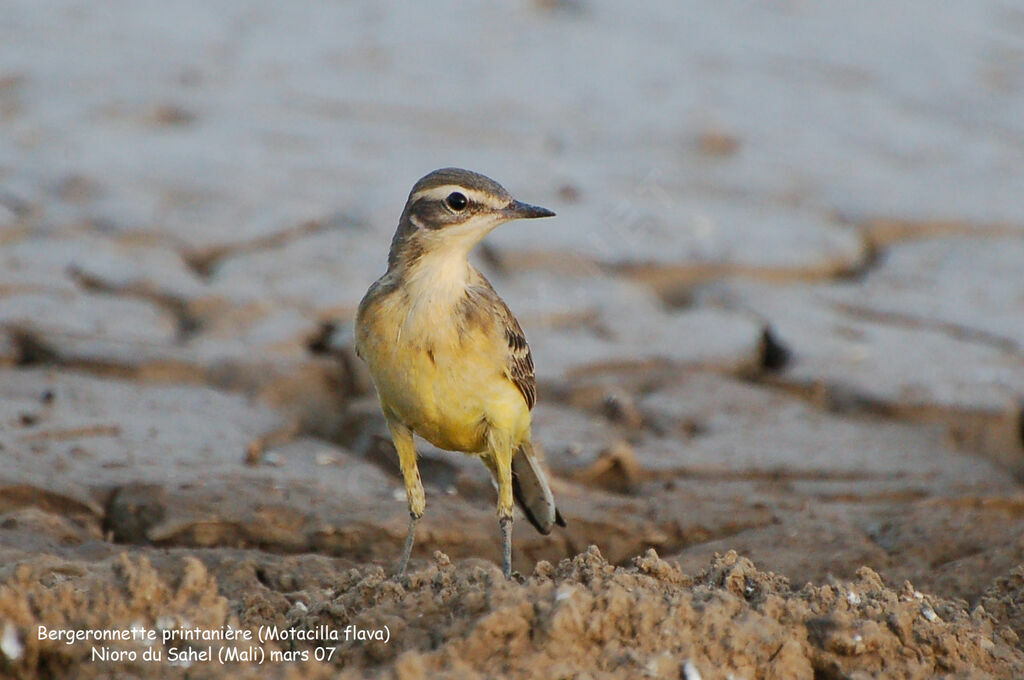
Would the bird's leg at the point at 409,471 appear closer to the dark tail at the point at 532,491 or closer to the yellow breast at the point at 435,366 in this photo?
the yellow breast at the point at 435,366

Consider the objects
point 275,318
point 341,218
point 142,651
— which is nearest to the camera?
point 142,651

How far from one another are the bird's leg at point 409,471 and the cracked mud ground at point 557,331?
30cm

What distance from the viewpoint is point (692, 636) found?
3.45m

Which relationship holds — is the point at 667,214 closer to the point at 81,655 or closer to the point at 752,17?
the point at 752,17

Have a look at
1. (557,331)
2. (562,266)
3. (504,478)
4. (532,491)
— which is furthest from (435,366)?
(562,266)

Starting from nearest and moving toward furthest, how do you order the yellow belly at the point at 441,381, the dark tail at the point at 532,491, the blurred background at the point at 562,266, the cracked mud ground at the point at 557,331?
the cracked mud ground at the point at 557,331, the yellow belly at the point at 441,381, the dark tail at the point at 532,491, the blurred background at the point at 562,266

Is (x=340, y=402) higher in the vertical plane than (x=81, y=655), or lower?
lower

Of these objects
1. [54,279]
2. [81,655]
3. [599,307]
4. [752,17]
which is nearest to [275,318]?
[54,279]

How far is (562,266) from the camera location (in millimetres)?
8062

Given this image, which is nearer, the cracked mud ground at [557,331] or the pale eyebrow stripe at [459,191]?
the cracked mud ground at [557,331]

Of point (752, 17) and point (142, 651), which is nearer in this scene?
point (142, 651)

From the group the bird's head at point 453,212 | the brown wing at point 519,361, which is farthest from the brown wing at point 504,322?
the bird's head at point 453,212

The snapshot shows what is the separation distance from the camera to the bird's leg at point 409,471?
488cm

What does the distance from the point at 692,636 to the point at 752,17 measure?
27.6 feet
